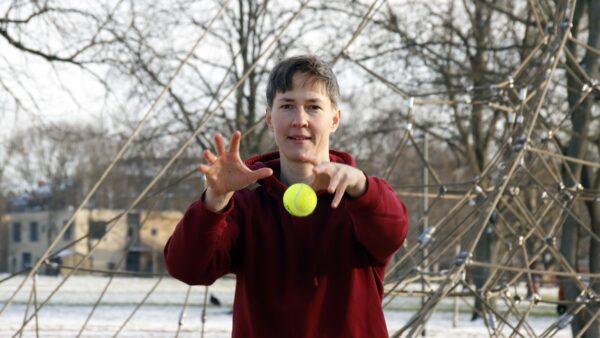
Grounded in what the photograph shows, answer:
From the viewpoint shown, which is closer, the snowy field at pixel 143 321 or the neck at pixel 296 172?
the neck at pixel 296 172

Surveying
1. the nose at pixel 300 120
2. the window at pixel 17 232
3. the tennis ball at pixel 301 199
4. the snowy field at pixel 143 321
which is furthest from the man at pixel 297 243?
the window at pixel 17 232

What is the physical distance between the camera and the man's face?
2.27 metres

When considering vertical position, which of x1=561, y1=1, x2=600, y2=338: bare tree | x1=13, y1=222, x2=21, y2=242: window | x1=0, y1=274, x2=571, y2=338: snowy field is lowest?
x1=13, y1=222, x2=21, y2=242: window

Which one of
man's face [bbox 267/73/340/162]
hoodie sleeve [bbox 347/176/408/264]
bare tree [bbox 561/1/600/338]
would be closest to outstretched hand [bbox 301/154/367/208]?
hoodie sleeve [bbox 347/176/408/264]

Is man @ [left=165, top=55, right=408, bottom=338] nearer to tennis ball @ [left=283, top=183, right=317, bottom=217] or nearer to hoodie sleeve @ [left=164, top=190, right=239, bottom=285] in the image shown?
hoodie sleeve @ [left=164, top=190, right=239, bottom=285]

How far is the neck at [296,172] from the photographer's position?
2.31 meters

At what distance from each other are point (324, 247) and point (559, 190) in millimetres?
5681

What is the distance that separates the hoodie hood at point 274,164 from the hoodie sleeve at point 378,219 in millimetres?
151

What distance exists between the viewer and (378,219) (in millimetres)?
2170

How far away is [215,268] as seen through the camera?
2.31 m

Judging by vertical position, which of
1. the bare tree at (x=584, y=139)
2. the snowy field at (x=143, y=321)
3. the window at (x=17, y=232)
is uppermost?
the bare tree at (x=584, y=139)

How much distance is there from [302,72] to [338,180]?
40cm

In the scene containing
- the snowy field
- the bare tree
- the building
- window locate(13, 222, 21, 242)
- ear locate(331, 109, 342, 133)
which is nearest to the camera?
ear locate(331, 109, 342, 133)

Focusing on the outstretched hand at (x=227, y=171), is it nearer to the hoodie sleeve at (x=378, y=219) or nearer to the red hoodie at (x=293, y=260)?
the red hoodie at (x=293, y=260)
